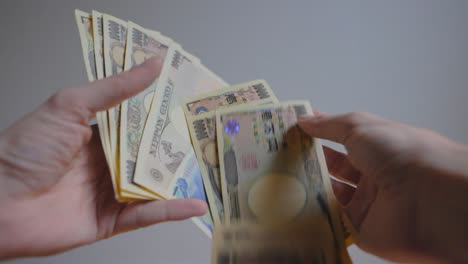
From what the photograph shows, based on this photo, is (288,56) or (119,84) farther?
(288,56)

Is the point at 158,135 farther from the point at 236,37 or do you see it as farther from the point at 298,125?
the point at 236,37

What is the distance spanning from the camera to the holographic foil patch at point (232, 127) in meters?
0.79

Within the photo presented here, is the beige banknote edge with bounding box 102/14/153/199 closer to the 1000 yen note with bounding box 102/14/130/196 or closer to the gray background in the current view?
the 1000 yen note with bounding box 102/14/130/196

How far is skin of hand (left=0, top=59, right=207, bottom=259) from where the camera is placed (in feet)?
2.04

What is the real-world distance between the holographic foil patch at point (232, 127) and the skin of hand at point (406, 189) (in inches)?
7.0

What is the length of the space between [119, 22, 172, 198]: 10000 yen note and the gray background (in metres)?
0.33

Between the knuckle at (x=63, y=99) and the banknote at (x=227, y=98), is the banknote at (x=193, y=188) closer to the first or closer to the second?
the banknote at (x=227, y=98)

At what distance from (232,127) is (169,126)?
0.47ft

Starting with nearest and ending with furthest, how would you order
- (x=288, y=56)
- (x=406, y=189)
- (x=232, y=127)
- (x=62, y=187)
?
(x=406, y=189), (x=62, y=187), (x=232, y=127), (x=288, y=56)

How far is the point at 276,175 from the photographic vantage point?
76 cm

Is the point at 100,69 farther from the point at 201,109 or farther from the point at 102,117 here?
the point at 201,109

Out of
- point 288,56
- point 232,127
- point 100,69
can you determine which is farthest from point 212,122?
point 288,56

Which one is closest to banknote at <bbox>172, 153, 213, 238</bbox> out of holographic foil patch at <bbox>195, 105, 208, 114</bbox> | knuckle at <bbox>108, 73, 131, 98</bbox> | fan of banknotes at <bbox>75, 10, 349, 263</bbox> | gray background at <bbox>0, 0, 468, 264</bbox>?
fan of banknotes at <bbox>75, 10, 349, 263</bbox>

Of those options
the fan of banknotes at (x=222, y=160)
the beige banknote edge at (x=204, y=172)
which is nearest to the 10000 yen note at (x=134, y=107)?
the fan of banknotes at (x=222, y=160)
